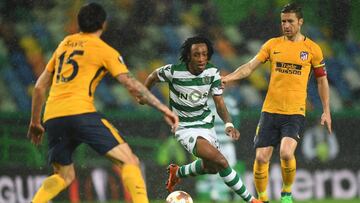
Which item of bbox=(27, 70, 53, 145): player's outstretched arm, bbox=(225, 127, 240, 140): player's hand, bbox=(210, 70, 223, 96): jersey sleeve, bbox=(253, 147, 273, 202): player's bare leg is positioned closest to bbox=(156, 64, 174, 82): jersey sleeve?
bbox=(210, 70, 223, 96): jersey sleeve

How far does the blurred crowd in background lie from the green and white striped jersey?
419 centimetres

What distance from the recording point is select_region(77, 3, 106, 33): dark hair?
8.06 metres

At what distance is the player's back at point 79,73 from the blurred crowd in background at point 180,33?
631 cm

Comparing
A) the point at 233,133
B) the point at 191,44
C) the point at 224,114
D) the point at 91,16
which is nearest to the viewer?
the point at 91,16

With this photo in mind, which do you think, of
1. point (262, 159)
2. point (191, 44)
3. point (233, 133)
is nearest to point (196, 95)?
point (191, 44)

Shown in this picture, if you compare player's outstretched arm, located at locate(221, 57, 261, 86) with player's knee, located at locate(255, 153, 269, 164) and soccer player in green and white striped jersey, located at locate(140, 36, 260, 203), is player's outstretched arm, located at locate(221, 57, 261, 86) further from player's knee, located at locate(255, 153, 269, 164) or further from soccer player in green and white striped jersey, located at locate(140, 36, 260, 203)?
player's knee, located at locate(255, 153, 269, 164)

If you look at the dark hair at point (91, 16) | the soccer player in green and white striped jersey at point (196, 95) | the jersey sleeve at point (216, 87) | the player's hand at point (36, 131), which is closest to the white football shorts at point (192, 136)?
the soccer player in green and white striped jersey at point (196, 95)

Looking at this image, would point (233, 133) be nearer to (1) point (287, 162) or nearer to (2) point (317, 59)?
(1) point (287, 162)

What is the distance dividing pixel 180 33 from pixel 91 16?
21.8 ft

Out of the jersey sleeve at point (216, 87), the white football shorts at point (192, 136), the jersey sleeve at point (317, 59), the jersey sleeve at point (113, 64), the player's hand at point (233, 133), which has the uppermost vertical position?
the jersey sleeve at point (113, 64)

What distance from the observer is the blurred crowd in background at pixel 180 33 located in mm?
14484

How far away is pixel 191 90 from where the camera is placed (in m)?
10.1

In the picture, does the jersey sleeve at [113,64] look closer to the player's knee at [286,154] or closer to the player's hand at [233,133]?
the player's hand at [233,133]

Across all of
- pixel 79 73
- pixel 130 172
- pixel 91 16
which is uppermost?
pixel 91 16
